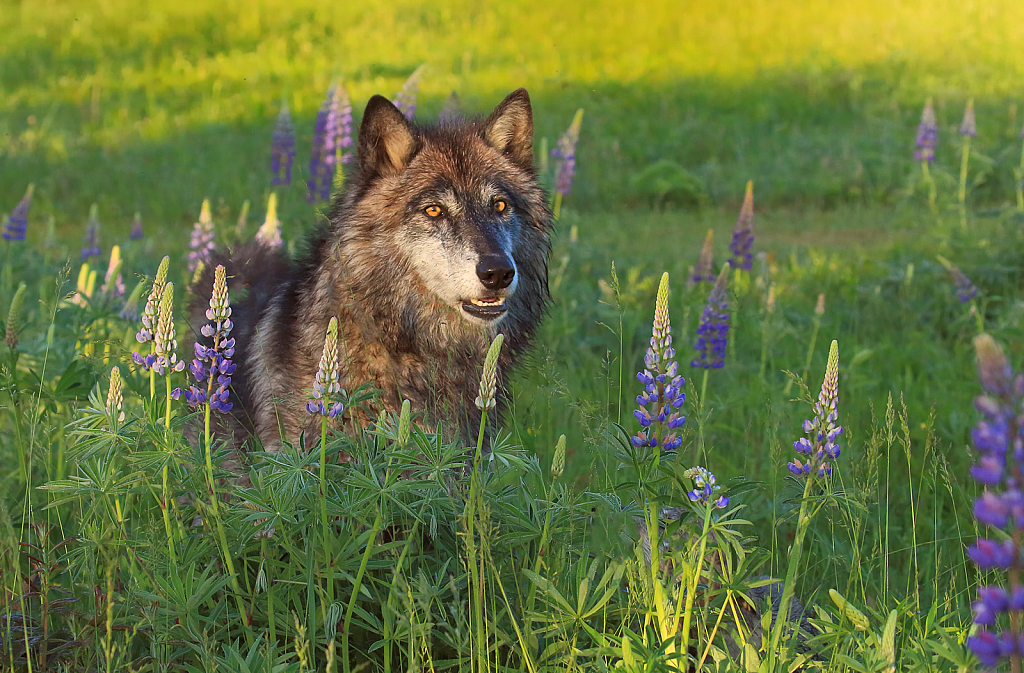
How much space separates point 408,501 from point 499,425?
144 cm

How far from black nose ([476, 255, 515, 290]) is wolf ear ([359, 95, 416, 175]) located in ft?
2.55

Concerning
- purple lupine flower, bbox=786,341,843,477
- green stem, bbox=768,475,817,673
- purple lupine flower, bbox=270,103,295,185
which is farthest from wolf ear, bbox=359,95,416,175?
purple lupine flower, bbox=270,103,295,185

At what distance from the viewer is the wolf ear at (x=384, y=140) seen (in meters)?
3.89

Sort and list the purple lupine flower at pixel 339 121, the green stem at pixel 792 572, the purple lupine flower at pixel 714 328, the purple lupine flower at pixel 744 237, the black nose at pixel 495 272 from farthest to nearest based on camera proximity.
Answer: the purple lupine flower at pixel 339 121 → the purple lupine flower at pixel 744 237 → the purple lupine flower at pixel 714 328 → the black nose at pixel 495 272 → the green stem at pixel 792 572

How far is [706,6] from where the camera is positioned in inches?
A: 779

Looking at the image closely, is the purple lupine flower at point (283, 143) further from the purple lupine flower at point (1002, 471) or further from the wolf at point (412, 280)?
the purple lupine flower at point (1002, 471)

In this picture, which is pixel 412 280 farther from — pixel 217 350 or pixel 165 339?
pixel 165 339

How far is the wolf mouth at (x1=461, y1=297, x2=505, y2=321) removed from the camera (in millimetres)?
3584

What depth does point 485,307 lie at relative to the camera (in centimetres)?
359

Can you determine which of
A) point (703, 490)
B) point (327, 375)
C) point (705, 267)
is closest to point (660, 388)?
point (703, 490)

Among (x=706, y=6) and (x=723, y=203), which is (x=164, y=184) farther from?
(x=706, y=6)

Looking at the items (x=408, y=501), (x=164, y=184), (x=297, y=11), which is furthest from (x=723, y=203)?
(x=297, y=11)

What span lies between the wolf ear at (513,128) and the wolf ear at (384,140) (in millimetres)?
458

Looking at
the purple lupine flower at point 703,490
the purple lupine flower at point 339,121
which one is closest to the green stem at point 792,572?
the purple lupine flower at point 703,490
